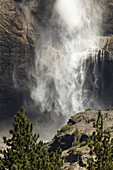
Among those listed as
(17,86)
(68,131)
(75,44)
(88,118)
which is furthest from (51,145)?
(75,44)

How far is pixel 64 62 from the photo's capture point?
145m

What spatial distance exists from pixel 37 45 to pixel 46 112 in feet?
86.3

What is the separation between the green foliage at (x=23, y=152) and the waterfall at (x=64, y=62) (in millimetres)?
95945

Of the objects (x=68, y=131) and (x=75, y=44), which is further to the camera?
(x=75, y=44)

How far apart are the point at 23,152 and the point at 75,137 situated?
39450 millimetres

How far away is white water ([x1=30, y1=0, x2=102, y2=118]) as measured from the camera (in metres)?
142

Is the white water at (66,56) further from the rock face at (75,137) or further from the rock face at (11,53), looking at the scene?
the rock face at (75,137)

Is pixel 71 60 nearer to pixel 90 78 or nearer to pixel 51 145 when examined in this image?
pixel 90 78

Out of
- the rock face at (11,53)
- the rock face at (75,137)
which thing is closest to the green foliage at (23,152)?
the rock face at (75,137)

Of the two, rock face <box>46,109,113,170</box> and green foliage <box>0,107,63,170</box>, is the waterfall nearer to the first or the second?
rock face <box>46,109,113,170</box>

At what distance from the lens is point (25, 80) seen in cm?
14162

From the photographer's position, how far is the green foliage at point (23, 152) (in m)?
42.8

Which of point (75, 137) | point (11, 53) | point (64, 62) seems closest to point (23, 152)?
point (75, 137)

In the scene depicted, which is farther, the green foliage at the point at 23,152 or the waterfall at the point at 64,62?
the waterfall at the point at 64,62
